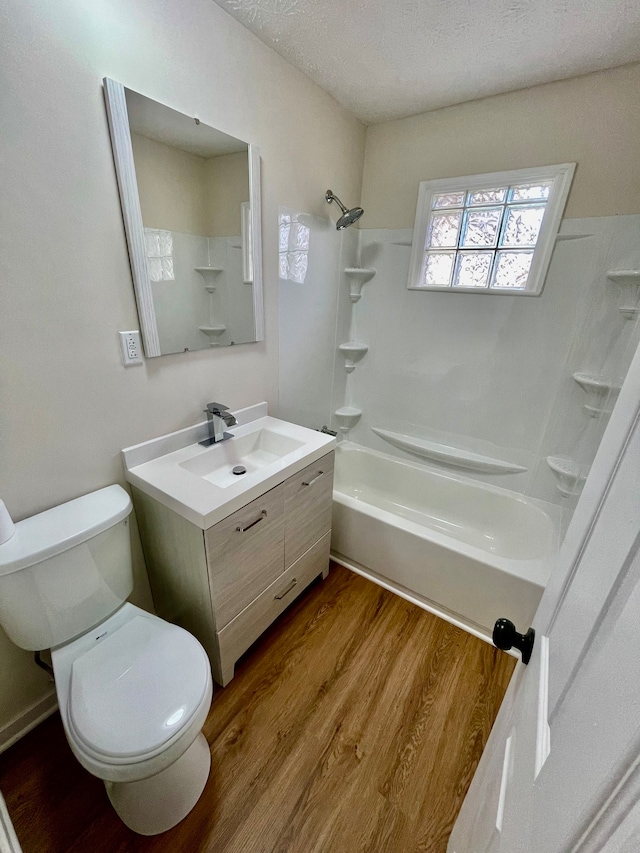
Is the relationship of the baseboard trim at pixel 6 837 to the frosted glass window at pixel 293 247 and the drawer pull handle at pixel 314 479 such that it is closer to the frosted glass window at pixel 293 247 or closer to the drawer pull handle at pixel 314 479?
the drawer pull handle at pixel 314 479

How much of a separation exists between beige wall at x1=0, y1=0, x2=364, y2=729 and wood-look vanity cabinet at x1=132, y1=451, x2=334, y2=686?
0.33 m

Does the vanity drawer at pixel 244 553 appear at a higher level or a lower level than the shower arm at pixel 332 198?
lower

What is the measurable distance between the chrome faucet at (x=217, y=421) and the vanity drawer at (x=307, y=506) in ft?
1.25

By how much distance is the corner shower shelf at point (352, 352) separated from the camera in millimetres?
2357

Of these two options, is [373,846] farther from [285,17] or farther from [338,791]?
[285,17]

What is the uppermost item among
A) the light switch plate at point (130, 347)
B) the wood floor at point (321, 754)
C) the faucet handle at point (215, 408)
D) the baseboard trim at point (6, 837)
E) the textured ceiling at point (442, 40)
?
the textured ceiling at point (442, 40)

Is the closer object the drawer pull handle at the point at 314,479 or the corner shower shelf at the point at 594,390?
the drawer pull handle at the point at 314,479

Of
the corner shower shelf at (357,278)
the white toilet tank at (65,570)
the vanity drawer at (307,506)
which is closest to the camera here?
the white toilet tank at (65,570)

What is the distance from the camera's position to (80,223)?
1020 millimetres

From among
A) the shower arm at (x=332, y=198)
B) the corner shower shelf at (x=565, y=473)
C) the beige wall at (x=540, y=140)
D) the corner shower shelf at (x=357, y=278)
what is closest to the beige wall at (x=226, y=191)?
Answer: the shower arm at (x=332, y=198)

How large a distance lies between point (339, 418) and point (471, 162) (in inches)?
64.7

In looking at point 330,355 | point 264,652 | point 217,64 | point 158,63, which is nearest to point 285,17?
point 217,64

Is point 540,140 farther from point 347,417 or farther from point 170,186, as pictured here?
point 347,417

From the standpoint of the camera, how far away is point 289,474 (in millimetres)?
1361
